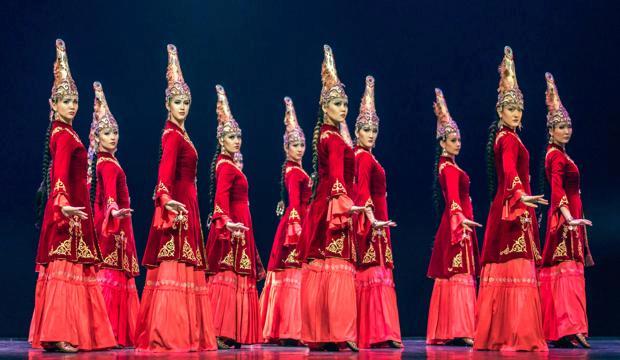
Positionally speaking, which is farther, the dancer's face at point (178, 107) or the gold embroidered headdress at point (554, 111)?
the gold embroidered headdress at point (554, 111)

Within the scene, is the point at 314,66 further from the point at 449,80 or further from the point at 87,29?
the point at 87,29

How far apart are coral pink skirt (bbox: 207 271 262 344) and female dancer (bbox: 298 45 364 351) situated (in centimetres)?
163

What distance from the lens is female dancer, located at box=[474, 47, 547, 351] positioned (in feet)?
24.8

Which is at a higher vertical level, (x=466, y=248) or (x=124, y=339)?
(x=466, y=248)

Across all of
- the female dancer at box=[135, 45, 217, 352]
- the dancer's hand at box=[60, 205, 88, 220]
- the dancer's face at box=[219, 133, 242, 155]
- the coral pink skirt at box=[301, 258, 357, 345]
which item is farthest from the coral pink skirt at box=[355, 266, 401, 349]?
the dancer's hand at box=[60, 205, 88, 220]

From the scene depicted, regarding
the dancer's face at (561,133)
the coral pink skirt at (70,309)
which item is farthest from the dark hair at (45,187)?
the dancer's face at (561,133)

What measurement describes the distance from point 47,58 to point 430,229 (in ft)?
18.6

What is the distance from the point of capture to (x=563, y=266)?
29.7 ft

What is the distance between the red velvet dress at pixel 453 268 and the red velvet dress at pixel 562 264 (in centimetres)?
107

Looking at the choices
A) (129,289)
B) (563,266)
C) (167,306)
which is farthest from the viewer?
(129,289)

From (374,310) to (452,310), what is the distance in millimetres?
1492

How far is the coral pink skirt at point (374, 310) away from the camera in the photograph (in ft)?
29.0

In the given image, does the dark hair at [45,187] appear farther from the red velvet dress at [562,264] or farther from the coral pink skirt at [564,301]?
the coral pink skirt at [564,301]

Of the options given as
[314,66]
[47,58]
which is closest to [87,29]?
[47,58]
